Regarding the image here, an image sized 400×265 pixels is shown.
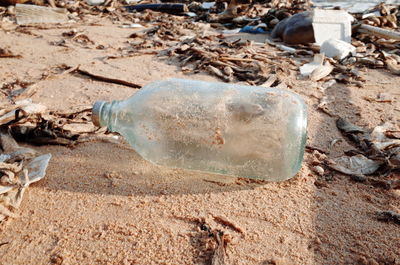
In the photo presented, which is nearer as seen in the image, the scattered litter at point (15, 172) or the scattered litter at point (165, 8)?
the scattered litter at point (15, 172)

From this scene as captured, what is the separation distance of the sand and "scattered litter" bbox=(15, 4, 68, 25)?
4894mm

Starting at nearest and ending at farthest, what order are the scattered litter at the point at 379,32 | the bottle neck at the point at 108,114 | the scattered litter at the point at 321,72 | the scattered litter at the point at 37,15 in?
the bottle neck at the point at 108,114, the scattered litter at the point at 321,72, the scattered litter at the point at 379,32, the scattered litter at the point at 37,15

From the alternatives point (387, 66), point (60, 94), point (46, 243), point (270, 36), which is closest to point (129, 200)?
point (46, 243)

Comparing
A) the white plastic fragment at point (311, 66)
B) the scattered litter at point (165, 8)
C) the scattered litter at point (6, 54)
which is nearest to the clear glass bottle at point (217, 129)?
the white plastic fragment at point (311, 66)

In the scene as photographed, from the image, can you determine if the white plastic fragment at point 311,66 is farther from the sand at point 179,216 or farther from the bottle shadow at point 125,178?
the bottle shadow at point 125,178

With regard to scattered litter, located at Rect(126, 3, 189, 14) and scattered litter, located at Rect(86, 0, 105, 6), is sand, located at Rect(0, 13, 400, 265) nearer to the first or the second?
scattered litter, located at Rect(126, 3, 189, 14)

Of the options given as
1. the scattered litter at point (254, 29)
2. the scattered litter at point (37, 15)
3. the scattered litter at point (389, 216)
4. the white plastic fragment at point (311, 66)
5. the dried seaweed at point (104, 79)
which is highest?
the scattered litter at point (37, 15)

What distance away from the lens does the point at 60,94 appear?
266 cm

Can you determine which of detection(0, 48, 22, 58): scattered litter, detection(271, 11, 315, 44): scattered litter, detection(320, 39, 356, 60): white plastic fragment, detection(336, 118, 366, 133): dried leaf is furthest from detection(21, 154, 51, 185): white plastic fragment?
detection(271, 11, 315, 44): scattered litter

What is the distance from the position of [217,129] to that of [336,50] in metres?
3.27

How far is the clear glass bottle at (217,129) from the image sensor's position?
1401 mm

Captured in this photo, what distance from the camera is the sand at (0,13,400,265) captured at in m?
1.17

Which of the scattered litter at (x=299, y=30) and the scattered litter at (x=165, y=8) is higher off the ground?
the scattered litter at (x=165, y=8)

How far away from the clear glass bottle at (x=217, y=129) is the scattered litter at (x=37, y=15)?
5197 mm
